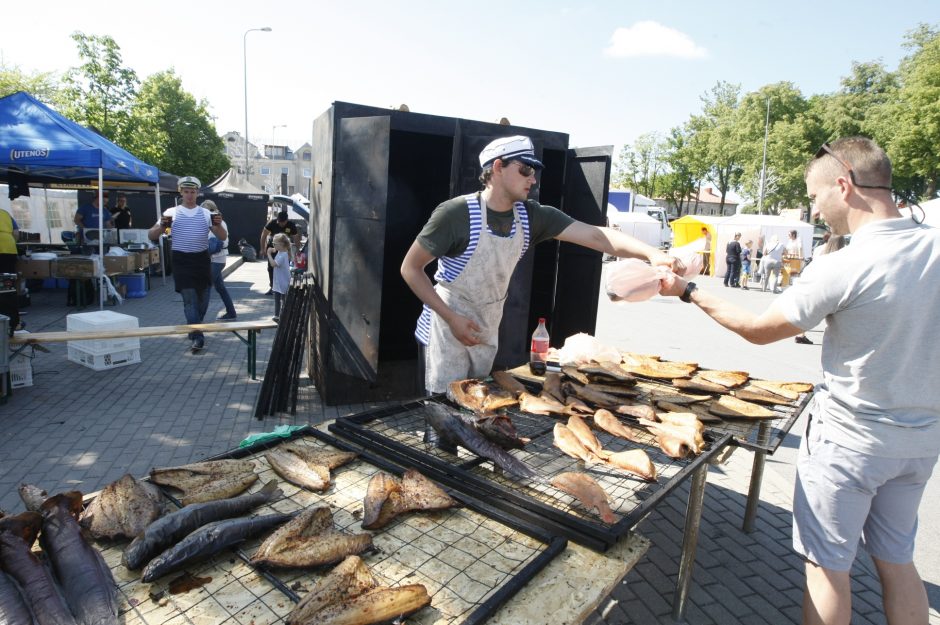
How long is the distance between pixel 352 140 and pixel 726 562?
4.93 meters

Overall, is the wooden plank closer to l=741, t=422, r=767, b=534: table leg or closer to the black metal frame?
the black metal frame

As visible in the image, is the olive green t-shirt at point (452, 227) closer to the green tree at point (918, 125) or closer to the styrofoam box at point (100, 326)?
the styrofoam box at point (100, 326)

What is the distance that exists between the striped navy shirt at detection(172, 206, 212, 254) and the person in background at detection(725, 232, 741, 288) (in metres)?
19.9

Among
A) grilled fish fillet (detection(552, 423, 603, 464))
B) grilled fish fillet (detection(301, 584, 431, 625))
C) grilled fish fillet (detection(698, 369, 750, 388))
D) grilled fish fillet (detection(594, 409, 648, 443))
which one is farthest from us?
grilled fish fillet (detection(698, 369, 750, 388))

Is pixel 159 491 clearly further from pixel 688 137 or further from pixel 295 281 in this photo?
pixel 688 137

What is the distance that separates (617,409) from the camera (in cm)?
293

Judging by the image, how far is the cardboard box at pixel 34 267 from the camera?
11164 mm

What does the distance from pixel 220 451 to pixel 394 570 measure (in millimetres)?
3995

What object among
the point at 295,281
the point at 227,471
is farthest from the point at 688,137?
the point at 227,471

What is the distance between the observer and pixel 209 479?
205cm

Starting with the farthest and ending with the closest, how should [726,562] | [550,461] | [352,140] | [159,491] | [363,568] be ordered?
[352,140] < [726,562] < [550,461] < [159,491] < [363,568]

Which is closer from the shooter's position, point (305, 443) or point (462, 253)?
point (305, 443)

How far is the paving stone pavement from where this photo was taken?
335 centimetres

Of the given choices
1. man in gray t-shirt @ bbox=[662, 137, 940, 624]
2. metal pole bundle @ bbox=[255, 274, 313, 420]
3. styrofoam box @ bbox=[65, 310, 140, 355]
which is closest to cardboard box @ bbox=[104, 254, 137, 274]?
styrofoam box @ bbox=[65, 310, 140, 355]
